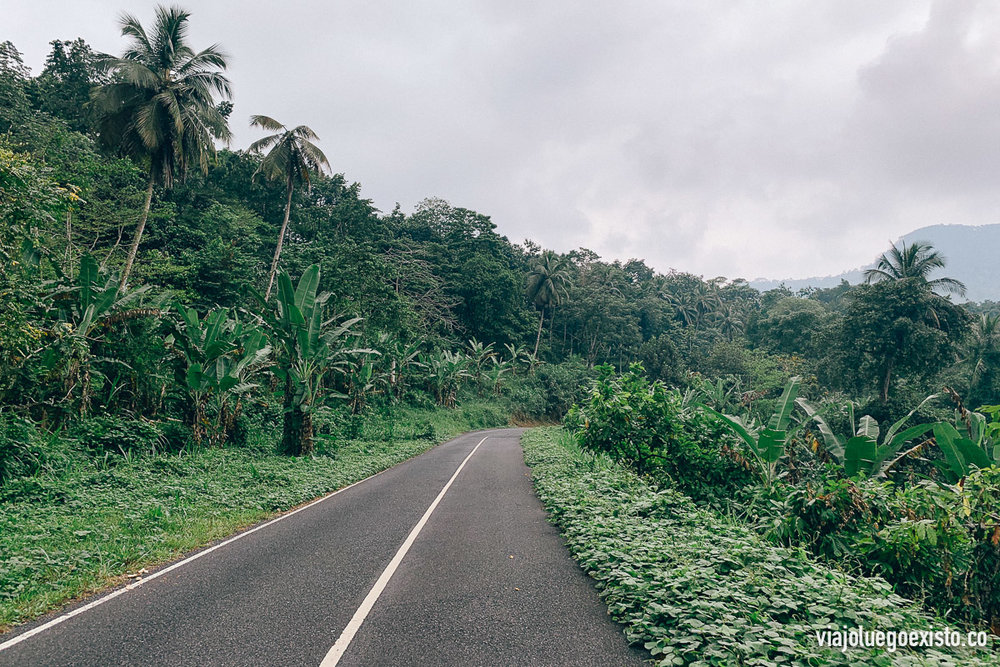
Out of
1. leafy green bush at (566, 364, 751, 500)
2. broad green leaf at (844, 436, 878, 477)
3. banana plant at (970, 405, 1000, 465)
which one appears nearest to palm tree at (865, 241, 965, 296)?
banana plant at (970, 405, 1000, 465)

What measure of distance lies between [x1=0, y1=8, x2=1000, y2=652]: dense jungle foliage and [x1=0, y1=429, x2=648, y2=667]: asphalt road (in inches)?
130

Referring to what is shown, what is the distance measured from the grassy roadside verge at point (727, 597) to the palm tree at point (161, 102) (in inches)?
734

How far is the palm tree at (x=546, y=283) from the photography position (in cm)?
5228

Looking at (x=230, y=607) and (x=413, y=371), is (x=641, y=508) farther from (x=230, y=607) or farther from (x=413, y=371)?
(x=413, y=371)

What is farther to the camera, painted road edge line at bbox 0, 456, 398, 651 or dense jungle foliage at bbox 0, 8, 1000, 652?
dense jungle foliage at bbox 0, 8, 1000, 652

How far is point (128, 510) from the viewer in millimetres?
7062

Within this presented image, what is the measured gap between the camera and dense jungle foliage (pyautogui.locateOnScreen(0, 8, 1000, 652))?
6812 mm

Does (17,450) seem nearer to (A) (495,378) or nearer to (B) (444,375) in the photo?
(B) (444,375)

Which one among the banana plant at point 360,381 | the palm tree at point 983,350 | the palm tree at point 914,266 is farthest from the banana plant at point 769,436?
the palm tree at point 983,350

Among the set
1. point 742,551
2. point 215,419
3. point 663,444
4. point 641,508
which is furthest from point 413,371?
point 742,551

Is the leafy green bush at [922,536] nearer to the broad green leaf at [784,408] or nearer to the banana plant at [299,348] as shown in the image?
the broad green leaf at [784,408]

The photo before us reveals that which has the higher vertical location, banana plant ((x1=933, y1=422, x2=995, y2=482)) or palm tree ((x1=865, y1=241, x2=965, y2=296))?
palm tree ((x1=865, y1=241, x2=965, y2=296))

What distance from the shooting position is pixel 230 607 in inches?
172

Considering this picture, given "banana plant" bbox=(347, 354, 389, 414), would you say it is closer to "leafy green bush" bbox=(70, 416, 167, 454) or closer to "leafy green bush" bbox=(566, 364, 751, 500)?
"leafy green bush" bbox=(70, 416, 167, 454)
